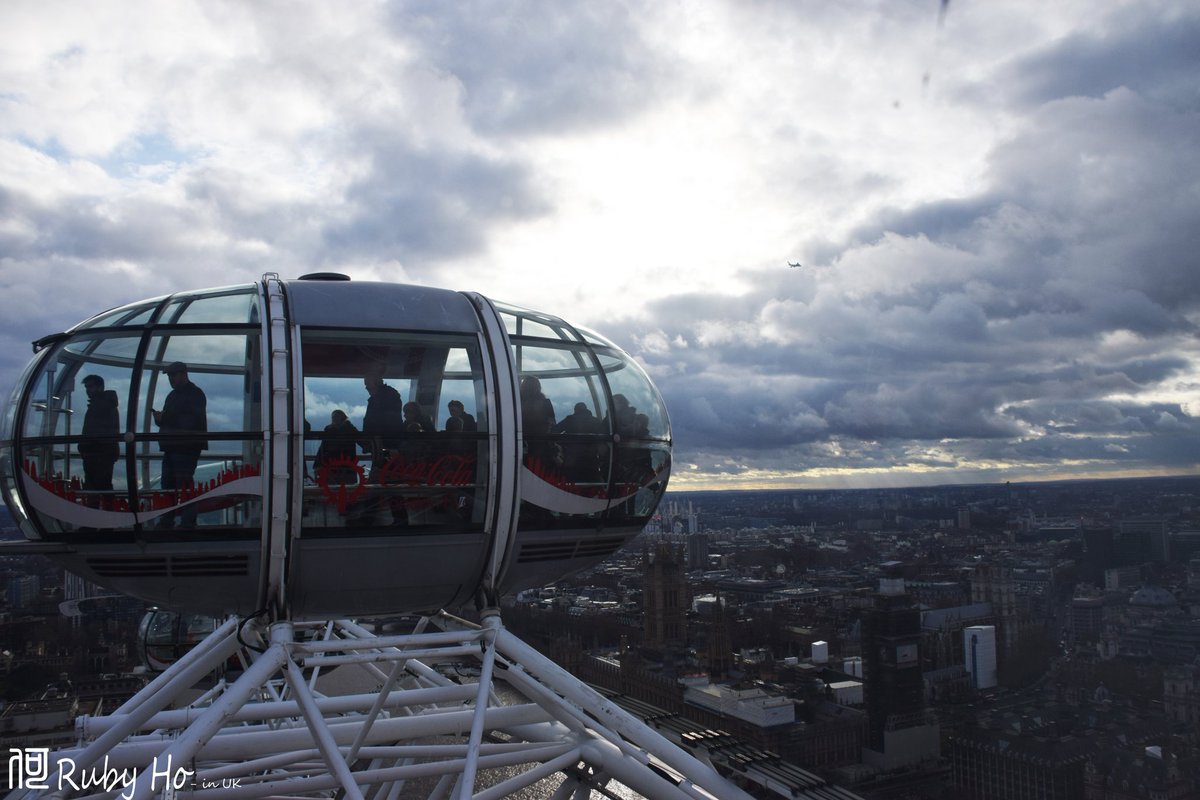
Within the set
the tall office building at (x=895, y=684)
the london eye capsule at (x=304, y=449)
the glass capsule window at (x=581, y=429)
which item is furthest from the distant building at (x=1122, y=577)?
the london eye capsule at (x=304, y=449)

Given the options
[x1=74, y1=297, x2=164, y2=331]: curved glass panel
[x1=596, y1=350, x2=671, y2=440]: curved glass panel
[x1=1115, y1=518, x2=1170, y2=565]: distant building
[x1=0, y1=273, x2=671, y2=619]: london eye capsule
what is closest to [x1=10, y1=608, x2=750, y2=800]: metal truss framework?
[x1=0, y1=273, x2=671, y2=619]: london eye capsule

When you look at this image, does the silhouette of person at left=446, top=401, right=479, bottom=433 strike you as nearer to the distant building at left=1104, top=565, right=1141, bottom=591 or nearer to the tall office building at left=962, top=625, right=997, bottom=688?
the tall office building at left=962, top=625, right=997, bottom=688

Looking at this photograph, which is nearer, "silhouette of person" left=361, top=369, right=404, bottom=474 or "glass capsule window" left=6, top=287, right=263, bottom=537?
"glass capsule window" left=6, top=287, right=263, bottom=537

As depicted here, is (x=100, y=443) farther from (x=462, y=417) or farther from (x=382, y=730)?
(x=382, y=730)

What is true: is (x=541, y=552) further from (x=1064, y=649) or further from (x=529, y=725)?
(x=1064, y=649)

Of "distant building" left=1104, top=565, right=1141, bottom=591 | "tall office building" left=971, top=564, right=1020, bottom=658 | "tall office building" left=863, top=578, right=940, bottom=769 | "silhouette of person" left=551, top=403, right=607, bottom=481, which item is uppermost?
"silhouette of person" left=551, top=403, right=607, bottom=481

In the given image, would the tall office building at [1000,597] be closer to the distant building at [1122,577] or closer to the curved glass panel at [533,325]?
the distant building at [1122,577]

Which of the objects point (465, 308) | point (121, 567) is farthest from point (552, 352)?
point (121, 567)

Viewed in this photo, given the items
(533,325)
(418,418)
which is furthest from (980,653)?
(418,418)
